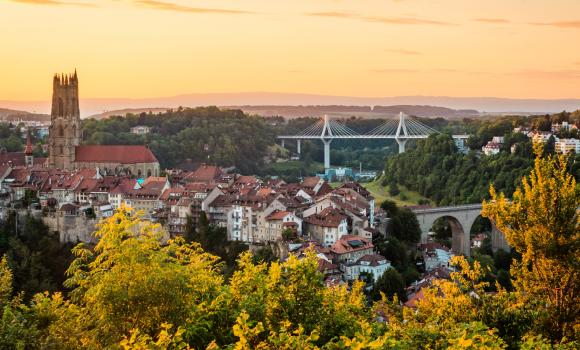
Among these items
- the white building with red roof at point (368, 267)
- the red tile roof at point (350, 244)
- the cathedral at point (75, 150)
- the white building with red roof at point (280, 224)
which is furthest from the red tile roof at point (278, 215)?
the cathedral at point (75, 150)

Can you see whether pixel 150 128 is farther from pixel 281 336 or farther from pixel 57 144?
pixel 281 336

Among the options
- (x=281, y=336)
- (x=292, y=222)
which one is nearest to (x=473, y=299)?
(x=281, y=336)

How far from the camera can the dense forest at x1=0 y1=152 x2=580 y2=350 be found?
850 centimetres

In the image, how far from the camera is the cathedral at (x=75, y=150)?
49750 millimetres

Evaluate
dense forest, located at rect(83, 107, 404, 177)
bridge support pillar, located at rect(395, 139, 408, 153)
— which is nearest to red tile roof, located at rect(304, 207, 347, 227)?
dense forest, located at rect(83, 107, 404, 177)

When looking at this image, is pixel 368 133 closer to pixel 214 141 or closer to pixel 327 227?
pixel 214 141

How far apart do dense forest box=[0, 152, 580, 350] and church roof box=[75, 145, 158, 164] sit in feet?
132

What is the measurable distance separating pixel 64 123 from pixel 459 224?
2496 cm

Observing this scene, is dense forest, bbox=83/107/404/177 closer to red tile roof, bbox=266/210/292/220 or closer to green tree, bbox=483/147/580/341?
red tile roof, bbox=266/210/292/220

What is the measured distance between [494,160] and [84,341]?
4524 centimetres

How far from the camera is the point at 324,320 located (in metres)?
8.73

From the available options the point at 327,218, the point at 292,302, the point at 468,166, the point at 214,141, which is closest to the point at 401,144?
the point at 214,141

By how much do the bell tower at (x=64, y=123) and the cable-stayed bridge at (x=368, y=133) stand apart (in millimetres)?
31859

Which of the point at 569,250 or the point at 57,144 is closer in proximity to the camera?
the point at 569,250
